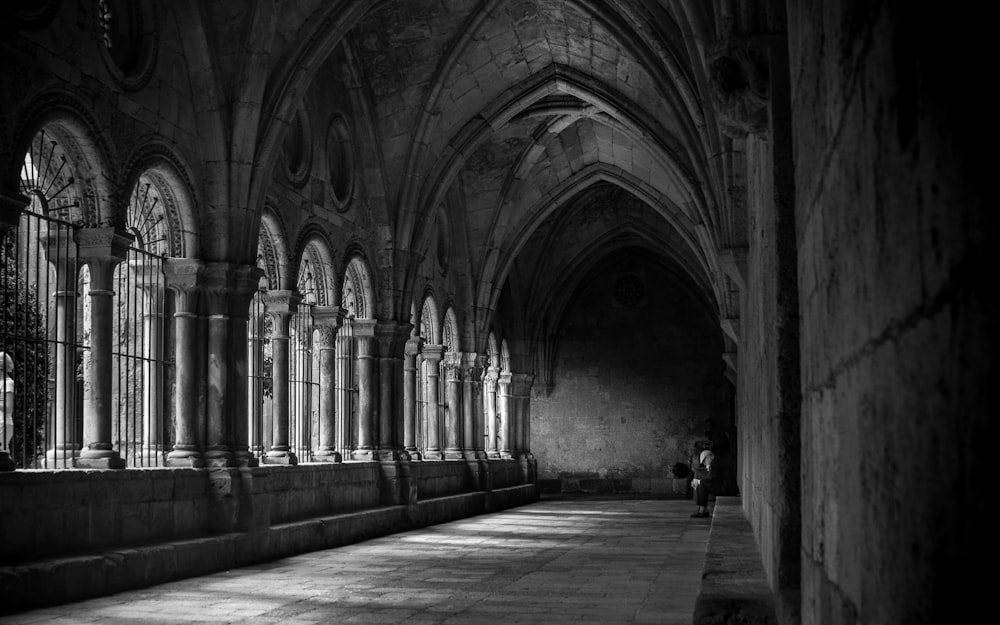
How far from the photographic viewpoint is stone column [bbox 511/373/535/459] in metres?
24.4

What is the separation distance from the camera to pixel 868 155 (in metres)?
1.42

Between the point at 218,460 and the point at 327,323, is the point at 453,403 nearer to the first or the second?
the point at 327,323

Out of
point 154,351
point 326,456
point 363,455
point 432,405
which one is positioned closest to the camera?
point 154,351

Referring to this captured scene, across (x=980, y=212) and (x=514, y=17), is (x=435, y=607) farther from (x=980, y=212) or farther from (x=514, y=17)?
(x=514, y=17)

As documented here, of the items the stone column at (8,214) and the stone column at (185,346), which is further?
the stone column at (185,346)

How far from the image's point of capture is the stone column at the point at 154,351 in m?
10.3

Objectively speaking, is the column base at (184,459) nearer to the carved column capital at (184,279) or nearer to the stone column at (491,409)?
the carved column capital at (184,279)

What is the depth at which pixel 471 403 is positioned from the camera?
67.7ft

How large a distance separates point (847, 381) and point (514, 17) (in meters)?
13.5

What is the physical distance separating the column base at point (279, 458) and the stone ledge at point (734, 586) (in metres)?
5.71

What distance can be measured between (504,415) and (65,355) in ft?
53.8

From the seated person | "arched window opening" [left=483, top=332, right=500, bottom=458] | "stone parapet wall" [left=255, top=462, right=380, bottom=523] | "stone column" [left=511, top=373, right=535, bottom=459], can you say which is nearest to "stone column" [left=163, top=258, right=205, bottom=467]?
"stone parapet wall" [left=255, top=462, right=380, bottom=523]

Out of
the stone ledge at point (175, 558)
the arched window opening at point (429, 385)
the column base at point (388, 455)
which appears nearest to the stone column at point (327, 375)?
the stone ledge at point (175, 558)

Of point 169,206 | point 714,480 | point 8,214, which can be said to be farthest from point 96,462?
point 714,480
